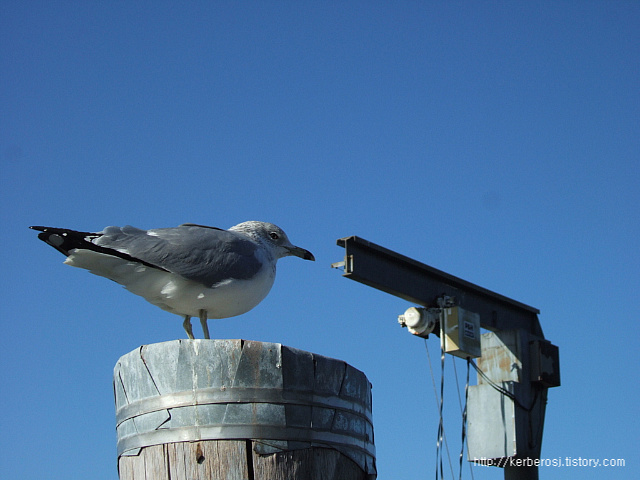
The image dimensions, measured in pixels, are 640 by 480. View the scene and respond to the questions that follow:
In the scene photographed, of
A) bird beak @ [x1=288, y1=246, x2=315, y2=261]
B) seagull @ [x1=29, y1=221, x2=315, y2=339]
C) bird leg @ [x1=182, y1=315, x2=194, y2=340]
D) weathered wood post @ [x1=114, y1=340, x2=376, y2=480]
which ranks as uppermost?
bird beak @ [x1=288, y1=246, x2=315, y2=261]

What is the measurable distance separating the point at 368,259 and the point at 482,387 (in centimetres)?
226

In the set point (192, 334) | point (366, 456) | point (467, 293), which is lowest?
point (366, 456)

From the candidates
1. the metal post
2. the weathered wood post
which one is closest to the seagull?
the weathered wood post

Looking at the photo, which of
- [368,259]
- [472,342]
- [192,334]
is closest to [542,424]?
[472,342]

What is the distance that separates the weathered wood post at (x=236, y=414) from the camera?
9.52 feet

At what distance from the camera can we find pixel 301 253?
6957 mm

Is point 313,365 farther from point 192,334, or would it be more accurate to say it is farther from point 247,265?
point 192,334

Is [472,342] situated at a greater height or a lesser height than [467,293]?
lesser

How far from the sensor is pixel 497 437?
29.2ft

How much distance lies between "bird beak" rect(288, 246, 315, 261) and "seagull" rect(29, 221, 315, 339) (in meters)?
1.19

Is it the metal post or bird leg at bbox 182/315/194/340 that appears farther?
the metal post

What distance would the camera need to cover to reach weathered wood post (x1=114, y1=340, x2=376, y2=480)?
2.90 metres

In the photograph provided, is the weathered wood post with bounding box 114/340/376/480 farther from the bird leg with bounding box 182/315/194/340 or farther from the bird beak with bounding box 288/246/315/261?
the bird beak with bounding box 288/246/315/261

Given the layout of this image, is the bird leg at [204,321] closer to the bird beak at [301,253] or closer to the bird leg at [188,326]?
the bird leg at [188,326]
